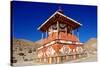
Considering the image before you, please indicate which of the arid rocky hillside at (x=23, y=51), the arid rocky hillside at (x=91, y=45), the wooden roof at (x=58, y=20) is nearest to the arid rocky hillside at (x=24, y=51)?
the arid rocky hillside at (x=23, y=51)

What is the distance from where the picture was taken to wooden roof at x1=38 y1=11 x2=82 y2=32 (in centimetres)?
205

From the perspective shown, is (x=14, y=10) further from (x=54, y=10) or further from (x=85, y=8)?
(x=85, y=8)

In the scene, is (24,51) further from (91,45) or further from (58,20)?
Answer: (91,45)

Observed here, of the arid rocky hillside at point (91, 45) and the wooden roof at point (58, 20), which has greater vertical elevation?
the wooden roof at point (58, 20)

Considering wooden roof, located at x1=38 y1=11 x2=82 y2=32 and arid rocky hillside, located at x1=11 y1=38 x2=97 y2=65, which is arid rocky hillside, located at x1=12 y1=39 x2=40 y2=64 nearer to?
arid rocky hillside, located at x1=11 y1=38 x2=97 y2=65

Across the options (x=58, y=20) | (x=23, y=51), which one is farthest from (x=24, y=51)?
(x=58, y=20)

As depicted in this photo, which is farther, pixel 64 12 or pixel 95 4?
pixel 95 4

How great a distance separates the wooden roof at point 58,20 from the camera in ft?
6.74

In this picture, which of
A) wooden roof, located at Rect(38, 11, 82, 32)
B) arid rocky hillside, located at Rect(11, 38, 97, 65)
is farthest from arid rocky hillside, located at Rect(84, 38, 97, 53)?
arid rocky hillside, located at Rect(11, 38, 97, 65)

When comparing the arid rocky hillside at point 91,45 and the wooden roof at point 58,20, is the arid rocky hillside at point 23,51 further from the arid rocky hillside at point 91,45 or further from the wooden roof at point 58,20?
the arid rocky hillside at point 91,45

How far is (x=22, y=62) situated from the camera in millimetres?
1971

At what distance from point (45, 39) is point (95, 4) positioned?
66 centimetres
